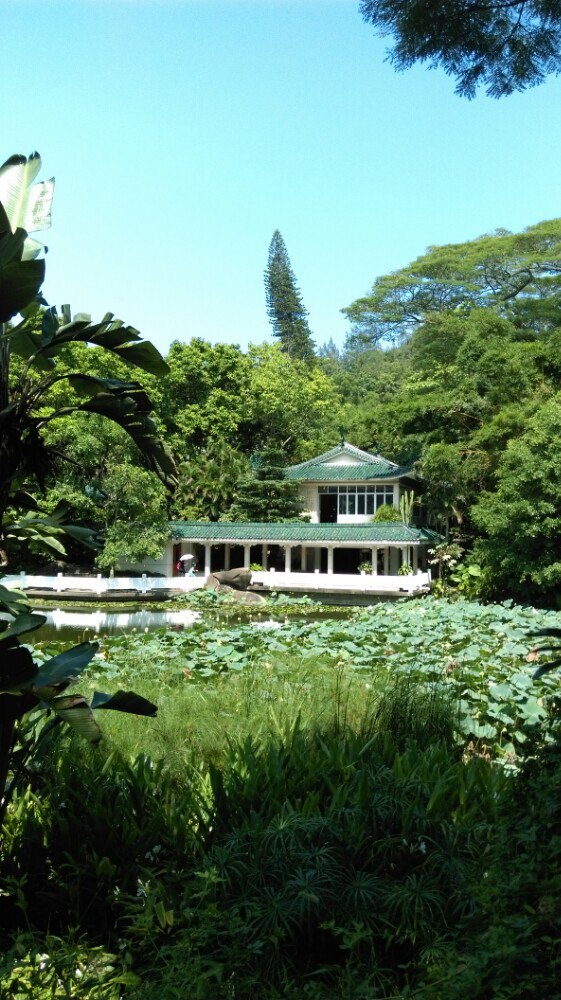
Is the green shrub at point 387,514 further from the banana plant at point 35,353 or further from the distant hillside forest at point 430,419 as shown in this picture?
the banana plant at point 35,353

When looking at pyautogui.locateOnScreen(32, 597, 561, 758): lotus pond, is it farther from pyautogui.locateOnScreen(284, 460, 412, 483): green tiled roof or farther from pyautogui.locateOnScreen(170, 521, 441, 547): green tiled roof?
pyautogui.locateOnScreen(284, 460, 412, 483): green tiled roof

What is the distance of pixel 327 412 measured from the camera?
1312 inches

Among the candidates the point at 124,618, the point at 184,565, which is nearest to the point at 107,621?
the point at 124,618

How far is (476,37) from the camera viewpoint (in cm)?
377

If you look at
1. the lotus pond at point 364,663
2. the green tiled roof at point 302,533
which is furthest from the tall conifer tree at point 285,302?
the lotus pond at point 364,663

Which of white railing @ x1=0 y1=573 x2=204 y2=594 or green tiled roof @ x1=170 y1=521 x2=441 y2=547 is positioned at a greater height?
green tiled roof @ x1=170 y1=521 x2=441 y2=547

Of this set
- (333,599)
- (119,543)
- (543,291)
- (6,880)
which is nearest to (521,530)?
(333,599)

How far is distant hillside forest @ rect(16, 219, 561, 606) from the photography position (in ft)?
58.7

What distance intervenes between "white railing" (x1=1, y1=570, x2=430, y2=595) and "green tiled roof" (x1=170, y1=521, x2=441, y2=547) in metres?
1.32

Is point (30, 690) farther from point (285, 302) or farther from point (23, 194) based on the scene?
point (285, 302)

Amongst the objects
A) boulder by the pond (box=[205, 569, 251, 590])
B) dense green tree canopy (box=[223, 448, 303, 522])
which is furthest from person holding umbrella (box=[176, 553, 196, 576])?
dense green tree canopy (box=[223, 448, 303, 522])

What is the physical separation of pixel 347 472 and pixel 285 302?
67.8 ft

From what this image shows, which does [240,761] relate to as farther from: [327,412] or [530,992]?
[327,412]

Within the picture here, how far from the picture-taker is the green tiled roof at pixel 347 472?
2727cm
